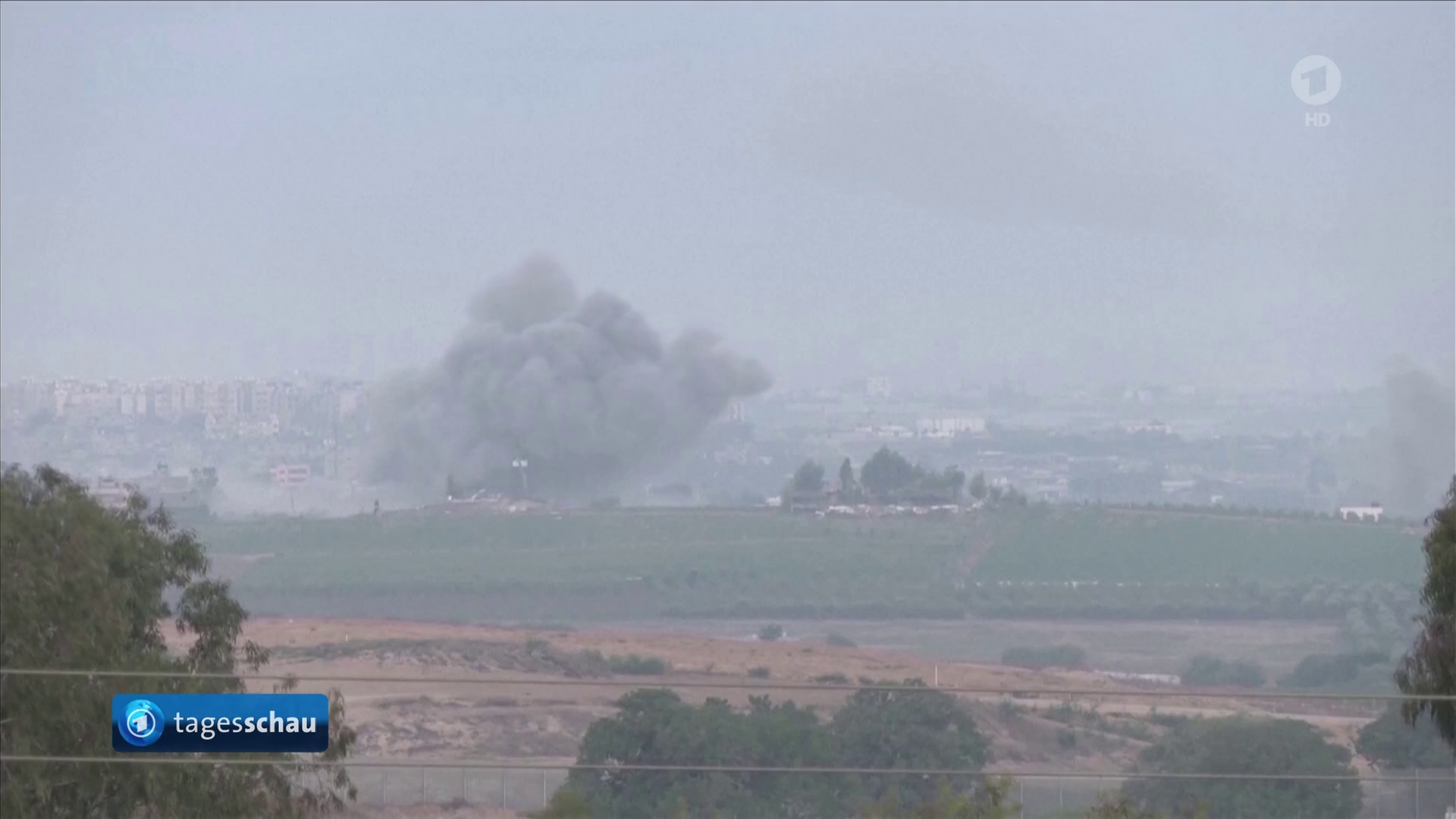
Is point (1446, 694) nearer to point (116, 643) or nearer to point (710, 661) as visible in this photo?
point (116, 643)

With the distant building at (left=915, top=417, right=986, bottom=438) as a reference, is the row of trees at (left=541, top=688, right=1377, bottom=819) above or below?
below

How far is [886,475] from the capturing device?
3784 centimetres

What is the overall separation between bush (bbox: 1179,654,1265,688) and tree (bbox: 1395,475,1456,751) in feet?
65.4

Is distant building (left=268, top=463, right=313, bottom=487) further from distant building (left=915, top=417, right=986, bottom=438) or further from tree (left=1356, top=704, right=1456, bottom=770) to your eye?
tree (left=1356, top=704, right=1456, bottom=770)

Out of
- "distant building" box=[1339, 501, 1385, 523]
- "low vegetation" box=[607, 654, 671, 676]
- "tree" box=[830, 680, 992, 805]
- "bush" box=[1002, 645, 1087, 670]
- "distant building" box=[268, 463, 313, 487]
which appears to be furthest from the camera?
"distant building" box=[268, 463, 313, 487]

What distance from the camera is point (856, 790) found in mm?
12602

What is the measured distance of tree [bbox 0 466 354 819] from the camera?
7797 mm

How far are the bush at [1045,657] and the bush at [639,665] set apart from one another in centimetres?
851

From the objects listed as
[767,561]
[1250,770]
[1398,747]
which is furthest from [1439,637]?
[767,561]

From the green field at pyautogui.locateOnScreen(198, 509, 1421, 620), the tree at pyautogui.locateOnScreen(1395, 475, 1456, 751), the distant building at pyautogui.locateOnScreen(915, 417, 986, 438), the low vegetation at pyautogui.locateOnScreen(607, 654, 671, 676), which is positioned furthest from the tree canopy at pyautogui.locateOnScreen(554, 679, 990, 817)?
the distant building at pyautogui.locateOnScreen(915, 417, 986, 438)

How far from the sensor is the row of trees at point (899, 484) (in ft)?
125

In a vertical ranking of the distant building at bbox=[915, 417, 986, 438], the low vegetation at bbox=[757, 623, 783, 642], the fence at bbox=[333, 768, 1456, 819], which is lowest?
the low vegetation at bbox=[757, 623, 783, 642]

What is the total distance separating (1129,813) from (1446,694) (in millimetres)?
2312

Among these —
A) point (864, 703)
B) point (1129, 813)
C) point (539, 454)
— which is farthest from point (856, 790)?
point (539, 454)
